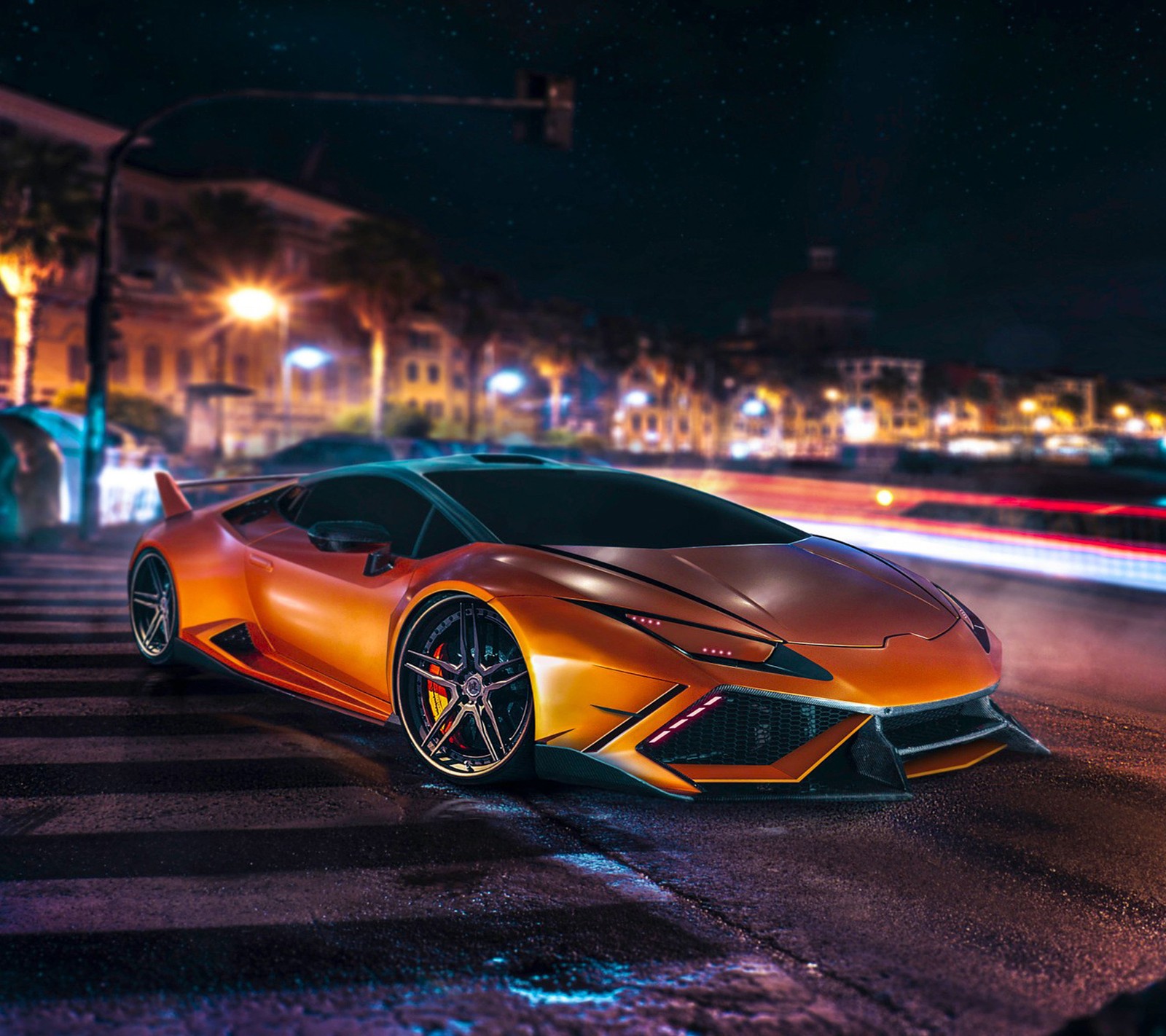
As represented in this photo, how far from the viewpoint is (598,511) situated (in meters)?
5.52

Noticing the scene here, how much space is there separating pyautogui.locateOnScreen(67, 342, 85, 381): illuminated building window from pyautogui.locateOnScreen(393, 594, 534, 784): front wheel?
60850 millimetres

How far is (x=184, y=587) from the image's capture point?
6.44 meters

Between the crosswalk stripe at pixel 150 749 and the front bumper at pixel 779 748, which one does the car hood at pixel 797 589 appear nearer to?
the front bumper at pixel 779 748

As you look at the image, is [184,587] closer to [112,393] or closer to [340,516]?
[340,516]

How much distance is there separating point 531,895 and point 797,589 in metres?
1.71

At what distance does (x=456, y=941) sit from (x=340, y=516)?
3.11m

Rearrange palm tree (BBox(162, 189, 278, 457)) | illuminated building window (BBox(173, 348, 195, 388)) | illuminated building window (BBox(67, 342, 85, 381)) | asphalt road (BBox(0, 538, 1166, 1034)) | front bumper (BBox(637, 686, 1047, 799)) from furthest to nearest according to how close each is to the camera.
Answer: illuminated building window (BBox(173, 348, 195, 388)), illuminated building window (BBox(67, 342, 85, 381)), palm tree (BBox(162, 189, 278, 457)), front bumper (BBox(637, 686, 1047, 799)), asphalt road (BBox(0, 538, 1166, 1034))

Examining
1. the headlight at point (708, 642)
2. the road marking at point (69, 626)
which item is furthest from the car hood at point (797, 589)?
the road marking at point (69, 626)

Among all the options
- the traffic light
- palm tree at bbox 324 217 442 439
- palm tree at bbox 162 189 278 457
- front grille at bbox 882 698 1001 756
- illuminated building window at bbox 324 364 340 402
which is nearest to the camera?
front grille at bbox 882 698 1001 756

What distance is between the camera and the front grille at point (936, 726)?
4.21 metres

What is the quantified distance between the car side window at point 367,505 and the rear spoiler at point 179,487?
897 millimetres

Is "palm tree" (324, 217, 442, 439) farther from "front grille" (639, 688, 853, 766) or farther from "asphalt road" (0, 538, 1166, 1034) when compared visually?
"front grille" (639, 688, 853, 766)

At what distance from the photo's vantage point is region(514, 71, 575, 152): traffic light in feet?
44.3

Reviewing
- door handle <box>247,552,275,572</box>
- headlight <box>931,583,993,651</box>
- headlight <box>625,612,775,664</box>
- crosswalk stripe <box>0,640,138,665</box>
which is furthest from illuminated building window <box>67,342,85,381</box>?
headlight <box>625,612,775,664</box>
